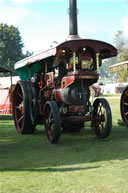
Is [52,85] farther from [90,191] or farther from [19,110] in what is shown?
[90,191]

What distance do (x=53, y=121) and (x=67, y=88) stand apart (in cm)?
89

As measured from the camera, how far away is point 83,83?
6.86 metres

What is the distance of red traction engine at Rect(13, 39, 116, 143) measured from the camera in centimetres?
644

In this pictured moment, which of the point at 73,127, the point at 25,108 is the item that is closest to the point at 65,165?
the point at 25,108

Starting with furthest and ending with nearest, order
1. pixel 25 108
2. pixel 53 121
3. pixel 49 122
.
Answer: pixel 25 108, pixel 49 122, pixel 53 121

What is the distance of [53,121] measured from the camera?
617cm

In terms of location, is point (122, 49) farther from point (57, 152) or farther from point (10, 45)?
point (57, 152)

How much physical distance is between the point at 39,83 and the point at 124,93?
7.16ft

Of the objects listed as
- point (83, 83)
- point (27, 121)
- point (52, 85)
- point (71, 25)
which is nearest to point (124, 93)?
point (83, 83)

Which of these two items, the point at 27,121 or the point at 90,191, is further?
the point at 27,121

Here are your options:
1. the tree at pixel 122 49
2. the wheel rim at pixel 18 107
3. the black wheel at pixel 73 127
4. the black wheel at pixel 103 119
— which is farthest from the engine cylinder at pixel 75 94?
the tree at pixel 122 49

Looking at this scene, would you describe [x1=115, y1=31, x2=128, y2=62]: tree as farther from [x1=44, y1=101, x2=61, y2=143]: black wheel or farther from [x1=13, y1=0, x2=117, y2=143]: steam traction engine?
[x1=44, y1=101, x2=61, y2=143]: black wheel

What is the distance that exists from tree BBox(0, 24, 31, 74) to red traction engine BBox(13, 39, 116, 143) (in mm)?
41856

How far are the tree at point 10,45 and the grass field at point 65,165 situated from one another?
43.6 metres
